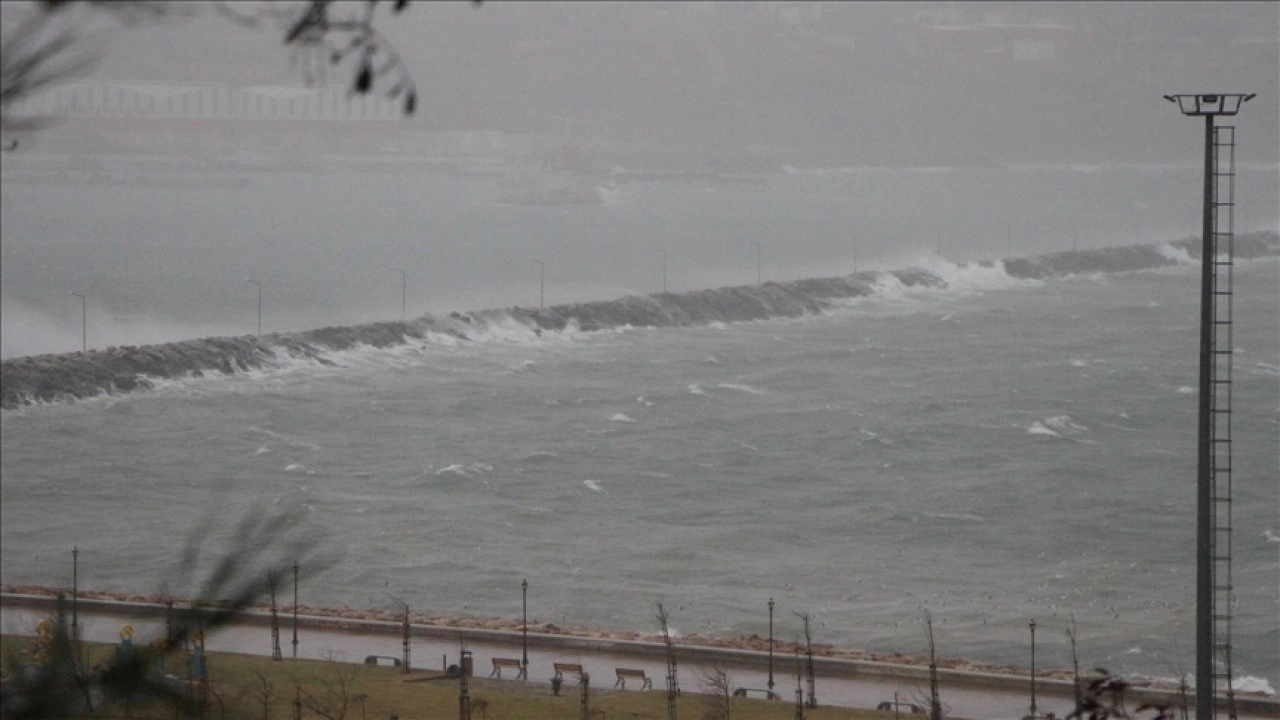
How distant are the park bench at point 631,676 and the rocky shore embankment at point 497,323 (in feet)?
64.7

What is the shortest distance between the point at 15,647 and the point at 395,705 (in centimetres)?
894

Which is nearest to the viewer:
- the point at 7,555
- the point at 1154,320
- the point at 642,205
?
the point at 7,555

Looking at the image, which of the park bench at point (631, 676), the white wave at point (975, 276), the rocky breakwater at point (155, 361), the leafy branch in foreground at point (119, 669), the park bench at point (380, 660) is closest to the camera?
the leafy branch in foreground at point (119, 669)

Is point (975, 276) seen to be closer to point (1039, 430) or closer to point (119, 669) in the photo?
point (1039, 430)

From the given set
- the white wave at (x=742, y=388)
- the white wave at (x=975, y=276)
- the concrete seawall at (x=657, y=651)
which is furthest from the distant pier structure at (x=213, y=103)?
the concrete seawall at (x=657, y=651)

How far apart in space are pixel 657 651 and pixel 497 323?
27804mm

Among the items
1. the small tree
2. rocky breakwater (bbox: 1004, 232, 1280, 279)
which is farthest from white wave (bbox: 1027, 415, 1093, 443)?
rocky breakwater (bbox: 1004, 232, 1280, 279)

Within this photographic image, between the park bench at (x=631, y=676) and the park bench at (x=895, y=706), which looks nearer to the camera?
the park bench at (x=895, y=706)

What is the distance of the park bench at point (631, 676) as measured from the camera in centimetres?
1207

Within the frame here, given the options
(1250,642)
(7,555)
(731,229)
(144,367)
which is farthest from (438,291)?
(1250,642)

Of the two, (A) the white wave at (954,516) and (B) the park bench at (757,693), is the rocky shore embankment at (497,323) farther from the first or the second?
(B) the park bench at (757,693)

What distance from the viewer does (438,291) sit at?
53125 mm

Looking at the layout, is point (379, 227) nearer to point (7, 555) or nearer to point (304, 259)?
point (304, 259)

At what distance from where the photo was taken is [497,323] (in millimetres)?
40469
